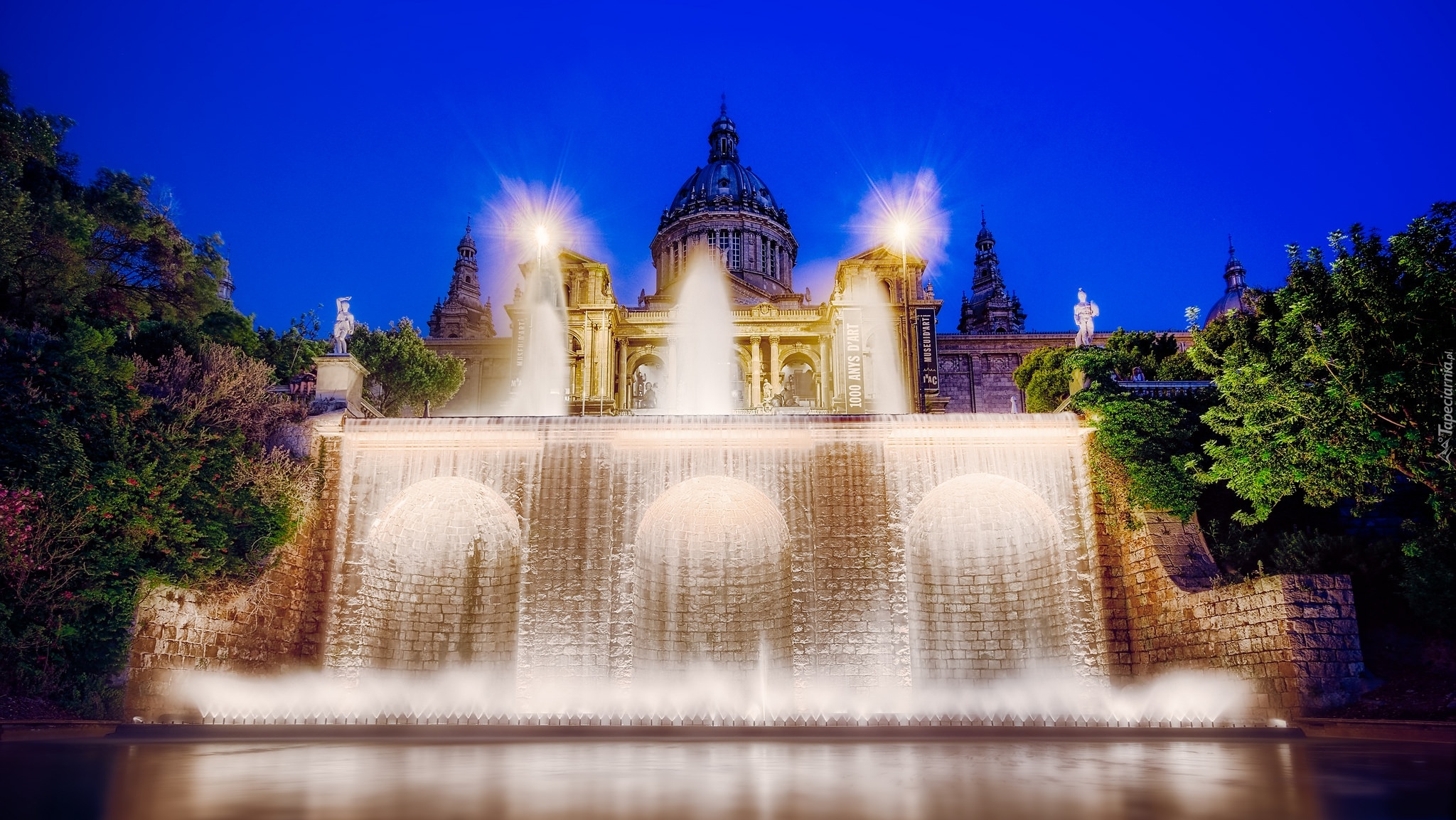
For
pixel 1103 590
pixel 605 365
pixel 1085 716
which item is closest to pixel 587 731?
pixel 1085 716

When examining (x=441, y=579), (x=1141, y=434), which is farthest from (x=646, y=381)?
(x=1141, y=434)

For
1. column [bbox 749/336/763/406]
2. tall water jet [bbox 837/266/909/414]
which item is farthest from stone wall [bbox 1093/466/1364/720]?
column [bbox 749/336/763/406]

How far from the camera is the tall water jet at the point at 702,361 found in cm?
3999

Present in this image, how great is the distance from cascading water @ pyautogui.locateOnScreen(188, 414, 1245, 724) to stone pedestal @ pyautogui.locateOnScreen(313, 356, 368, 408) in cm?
143

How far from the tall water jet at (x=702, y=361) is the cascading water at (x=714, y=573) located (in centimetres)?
1996

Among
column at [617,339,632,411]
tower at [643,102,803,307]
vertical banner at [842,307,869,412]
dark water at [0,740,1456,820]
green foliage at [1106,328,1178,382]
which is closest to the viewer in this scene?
dark water at [0,740,1456,820]

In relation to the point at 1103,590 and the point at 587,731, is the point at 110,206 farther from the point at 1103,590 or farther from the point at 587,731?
the point at 1103,590

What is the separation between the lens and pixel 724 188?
184 feet

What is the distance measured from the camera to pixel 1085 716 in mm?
15414

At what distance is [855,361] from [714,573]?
18.4 meters

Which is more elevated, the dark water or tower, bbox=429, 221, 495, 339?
tower, bbox=429, 221, 495, 339

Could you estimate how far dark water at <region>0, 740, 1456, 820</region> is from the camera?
5.55 metres

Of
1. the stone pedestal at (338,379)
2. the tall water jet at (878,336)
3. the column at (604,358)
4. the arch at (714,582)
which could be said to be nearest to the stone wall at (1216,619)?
the arch at (714,582)

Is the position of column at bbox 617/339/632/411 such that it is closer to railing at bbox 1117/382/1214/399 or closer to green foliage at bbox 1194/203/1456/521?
railing at bbox 1117/382/1214/399
